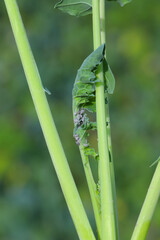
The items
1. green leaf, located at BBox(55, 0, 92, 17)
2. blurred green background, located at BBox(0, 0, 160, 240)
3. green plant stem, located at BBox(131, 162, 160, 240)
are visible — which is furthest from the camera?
blurred green background, located at BBox(0, 0, 160, 240)

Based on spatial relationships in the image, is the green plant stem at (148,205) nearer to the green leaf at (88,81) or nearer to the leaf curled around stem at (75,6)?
the green leaf at (88,81)

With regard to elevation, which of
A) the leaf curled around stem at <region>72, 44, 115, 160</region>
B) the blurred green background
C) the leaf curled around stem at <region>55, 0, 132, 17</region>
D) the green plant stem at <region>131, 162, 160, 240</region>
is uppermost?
the leaf curled around stem at <region>55, 0, 132, 17</region>

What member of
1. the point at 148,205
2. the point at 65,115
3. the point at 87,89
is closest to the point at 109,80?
the point at 87,89

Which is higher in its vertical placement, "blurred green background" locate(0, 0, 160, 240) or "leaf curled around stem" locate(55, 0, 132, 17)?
"leaf curled around stem" locate(55, 0, 132, 17)

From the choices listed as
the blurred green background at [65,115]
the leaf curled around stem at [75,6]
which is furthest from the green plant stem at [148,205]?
the blurred green background at [65,115]

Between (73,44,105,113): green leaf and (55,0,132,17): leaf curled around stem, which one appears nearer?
(73,44,105,113): green leaf

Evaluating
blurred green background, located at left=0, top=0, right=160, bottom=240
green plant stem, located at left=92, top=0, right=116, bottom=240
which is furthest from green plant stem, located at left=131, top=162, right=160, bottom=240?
blurred green background, located at left=0, top=0, right=160, bottom=240

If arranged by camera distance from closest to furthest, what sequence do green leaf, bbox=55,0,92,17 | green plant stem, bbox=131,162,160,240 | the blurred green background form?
green plant stem, bbox=131,162,160,240 < green leaf, bbox=55,0,92,17 < the blurred green background

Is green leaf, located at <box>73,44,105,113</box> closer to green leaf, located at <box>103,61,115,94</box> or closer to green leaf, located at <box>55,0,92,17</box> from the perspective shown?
green leaf, located at <box>103,61,115,94</box>
